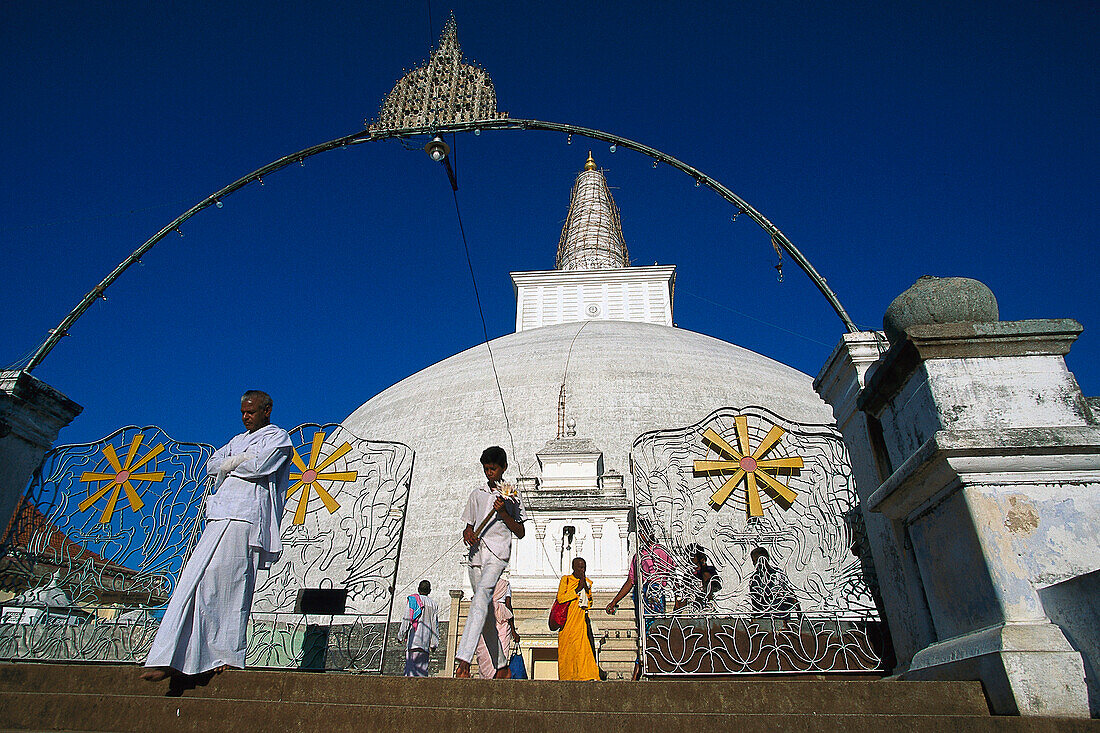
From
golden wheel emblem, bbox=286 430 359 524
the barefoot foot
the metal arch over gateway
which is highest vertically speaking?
the metal arch over gateway

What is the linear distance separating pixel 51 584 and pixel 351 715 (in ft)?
16.7

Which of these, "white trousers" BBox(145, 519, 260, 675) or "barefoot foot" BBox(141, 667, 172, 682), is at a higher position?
"white trousers" BBox(145, 519, 260, 675)

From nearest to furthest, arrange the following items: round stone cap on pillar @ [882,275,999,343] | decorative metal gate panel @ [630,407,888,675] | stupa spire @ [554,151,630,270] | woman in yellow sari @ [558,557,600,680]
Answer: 1. round stone cap on pillar @ [882,275,999,343]
2. decorative metal gate panel @ [630,407,888,675]
3. woman in yellow sari @ [558,557,600,680]
4. stupa spire @ [554,151,630,270]

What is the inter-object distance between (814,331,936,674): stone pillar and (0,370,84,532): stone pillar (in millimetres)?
6149

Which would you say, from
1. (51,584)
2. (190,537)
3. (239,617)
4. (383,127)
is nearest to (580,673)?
(239,617)

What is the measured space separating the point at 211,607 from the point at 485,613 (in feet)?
5.17

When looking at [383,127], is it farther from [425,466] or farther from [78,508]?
[425,466]

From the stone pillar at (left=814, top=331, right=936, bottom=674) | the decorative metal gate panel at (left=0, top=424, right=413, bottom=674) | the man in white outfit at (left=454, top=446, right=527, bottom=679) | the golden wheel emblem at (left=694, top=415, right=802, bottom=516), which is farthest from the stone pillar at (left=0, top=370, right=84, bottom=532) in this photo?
the stone pillar at (left=814, top=331, right=936, bottom=674)

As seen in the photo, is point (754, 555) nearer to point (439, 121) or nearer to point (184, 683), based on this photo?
point (184, 683)

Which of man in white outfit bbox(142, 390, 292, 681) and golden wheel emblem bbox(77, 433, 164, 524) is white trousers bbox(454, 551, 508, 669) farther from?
golden wheel emblem bbox(77, 433, 164, 524)

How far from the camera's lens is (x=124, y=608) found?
5816mm

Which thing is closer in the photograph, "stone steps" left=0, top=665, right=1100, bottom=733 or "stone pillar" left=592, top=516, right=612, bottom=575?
"stone steps" left=0, top=665, right=1100, bottom=733

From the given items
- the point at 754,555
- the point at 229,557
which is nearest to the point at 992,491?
the point at 754,555

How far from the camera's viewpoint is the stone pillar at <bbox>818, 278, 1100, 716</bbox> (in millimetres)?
2449
